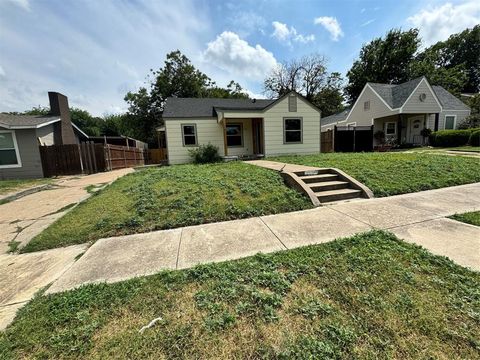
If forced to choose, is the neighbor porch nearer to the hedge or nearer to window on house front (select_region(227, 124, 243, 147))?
the hedge

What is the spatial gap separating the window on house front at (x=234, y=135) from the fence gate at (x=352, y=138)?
23.4ft

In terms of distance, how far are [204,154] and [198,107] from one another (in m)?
3.60

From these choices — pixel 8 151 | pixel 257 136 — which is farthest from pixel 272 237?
pixel 8 151

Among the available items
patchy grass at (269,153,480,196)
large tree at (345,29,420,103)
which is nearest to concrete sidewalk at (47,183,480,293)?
patchy grass at (269,153,480,196)

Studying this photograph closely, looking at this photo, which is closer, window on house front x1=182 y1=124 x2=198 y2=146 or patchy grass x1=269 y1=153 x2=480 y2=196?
patchy grass x1=269 y1=153 x2=480 y2=196

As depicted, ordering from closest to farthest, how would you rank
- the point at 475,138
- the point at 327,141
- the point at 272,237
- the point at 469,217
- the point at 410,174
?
the point at 272,237
the point at 469,217
the point at 410,174
the point at 475,138
the point at 327,141

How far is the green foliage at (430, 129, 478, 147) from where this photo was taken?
1551 cm

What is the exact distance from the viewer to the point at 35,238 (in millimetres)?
3619

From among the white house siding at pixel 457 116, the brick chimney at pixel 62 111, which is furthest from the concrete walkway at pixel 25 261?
the white house siding at pixel 457 116

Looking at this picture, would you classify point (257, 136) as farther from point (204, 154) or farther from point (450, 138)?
point (450, 138)

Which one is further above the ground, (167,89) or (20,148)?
(167,89)

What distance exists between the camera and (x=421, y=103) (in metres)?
17.6

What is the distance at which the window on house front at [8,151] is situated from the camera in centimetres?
1081

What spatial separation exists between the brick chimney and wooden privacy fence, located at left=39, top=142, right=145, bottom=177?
2832 millimetres
